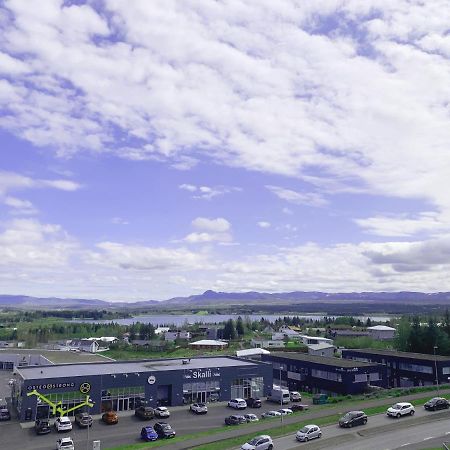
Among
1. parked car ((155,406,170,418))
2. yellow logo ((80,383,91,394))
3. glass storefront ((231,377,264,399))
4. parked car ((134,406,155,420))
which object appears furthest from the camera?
glass storefront ((231,377,264,399))

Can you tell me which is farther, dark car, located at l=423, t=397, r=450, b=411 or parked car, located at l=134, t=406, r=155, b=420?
parked car, located at l=134, t=406, r=155, b=420

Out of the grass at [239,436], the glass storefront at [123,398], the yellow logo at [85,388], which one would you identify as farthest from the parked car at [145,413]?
the grass at [239,436]

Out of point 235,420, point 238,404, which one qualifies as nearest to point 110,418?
point 235,420

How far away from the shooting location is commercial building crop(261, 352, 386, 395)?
6144 cm

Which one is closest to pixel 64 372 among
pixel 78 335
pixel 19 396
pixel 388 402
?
pixel 19 396

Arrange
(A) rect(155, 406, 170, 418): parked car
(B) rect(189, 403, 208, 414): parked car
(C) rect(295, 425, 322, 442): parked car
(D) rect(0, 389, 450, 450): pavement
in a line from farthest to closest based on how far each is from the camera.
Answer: (B) rect(189, 403, 208, 414): parked car
(A) rect(155, 406, 170, 418): parked car
(D) rect(0, 389, 450, 450): pavement
(C) rect(295, 425, 322, 442): parked car

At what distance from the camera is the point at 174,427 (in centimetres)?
4494

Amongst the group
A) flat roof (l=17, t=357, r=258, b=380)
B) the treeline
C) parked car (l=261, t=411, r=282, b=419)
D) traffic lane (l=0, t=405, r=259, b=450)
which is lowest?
traffic lane (l=0, t=405, r=259, b=450)

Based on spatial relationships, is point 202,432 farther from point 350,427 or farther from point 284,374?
point 284,374

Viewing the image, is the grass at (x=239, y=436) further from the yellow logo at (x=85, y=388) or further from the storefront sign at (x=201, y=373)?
the yellow logo at (x=85, y=388)

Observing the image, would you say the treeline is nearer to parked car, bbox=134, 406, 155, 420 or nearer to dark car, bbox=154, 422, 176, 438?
parked car, bbox=134, 406, 155, 420

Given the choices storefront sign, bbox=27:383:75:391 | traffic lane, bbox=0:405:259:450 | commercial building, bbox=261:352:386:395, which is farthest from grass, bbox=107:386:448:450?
storefront sign, bbox=27:383:75:391

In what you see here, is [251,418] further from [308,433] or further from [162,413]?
[308,433]

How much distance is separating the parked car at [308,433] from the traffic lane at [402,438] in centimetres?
150
